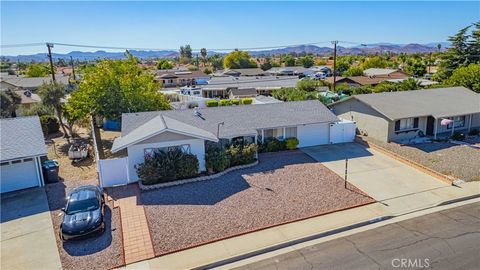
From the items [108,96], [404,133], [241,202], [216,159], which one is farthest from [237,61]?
[241,202]

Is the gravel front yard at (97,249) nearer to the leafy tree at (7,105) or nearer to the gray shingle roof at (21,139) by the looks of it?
the gray shingle roof at (21,139)

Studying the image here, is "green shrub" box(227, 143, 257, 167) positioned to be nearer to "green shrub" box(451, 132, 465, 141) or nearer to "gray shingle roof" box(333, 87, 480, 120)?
"gray shingle roof" box(333, 87, 480, 120)

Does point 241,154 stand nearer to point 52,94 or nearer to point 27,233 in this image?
point 27,233

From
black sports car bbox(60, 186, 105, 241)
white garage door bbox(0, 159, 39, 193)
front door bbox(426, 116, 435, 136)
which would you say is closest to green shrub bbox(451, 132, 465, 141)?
front door bbox(426, 116, 435, 136)

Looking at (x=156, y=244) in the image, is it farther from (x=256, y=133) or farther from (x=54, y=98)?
(x=54, y=98)

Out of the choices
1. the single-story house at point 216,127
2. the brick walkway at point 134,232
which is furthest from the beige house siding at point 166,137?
the brick walkway at point 134,232

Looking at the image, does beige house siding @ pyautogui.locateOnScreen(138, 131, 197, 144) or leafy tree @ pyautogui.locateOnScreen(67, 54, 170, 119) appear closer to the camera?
beige house siding @ pyautogui.locateOnScreen(138, 131, 197, 144)

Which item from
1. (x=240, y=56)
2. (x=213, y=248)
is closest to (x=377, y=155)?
(x=213, y=248)
